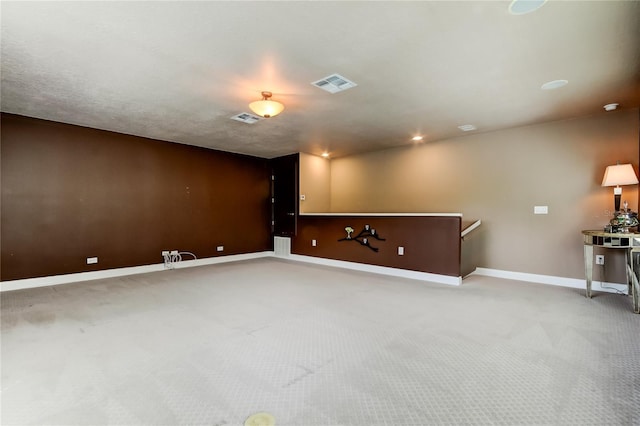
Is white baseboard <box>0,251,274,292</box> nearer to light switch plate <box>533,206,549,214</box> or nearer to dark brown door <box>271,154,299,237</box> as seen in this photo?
dark brown door <box>271,154,299,237</box>

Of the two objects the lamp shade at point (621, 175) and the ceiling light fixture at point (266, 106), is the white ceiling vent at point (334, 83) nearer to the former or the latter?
the ceiling light fixture at point (266, 106)

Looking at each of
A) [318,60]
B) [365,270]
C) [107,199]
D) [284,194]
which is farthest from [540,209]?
[107,199]

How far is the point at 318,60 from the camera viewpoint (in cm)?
276

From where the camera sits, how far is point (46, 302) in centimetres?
364

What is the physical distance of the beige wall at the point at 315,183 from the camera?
23.0 feet

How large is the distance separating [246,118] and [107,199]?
9.74 feet

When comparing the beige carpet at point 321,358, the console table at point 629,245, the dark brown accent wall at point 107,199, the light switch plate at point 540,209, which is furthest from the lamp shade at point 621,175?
the dark brown accent wall at point 107,199

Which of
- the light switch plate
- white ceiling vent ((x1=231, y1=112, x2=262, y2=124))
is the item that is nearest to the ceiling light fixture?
white ceiling vent ((x1=231, y1=112, x2=262, y2=124))

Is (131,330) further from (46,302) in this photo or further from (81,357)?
(46,302)

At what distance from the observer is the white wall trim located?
4589mm

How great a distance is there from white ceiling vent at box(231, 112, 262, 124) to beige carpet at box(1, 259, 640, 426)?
102 inches

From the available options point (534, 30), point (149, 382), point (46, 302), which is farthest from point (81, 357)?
point (534, 30)

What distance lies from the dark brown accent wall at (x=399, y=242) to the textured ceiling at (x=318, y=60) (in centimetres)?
168

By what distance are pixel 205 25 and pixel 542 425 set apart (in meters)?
3.34
